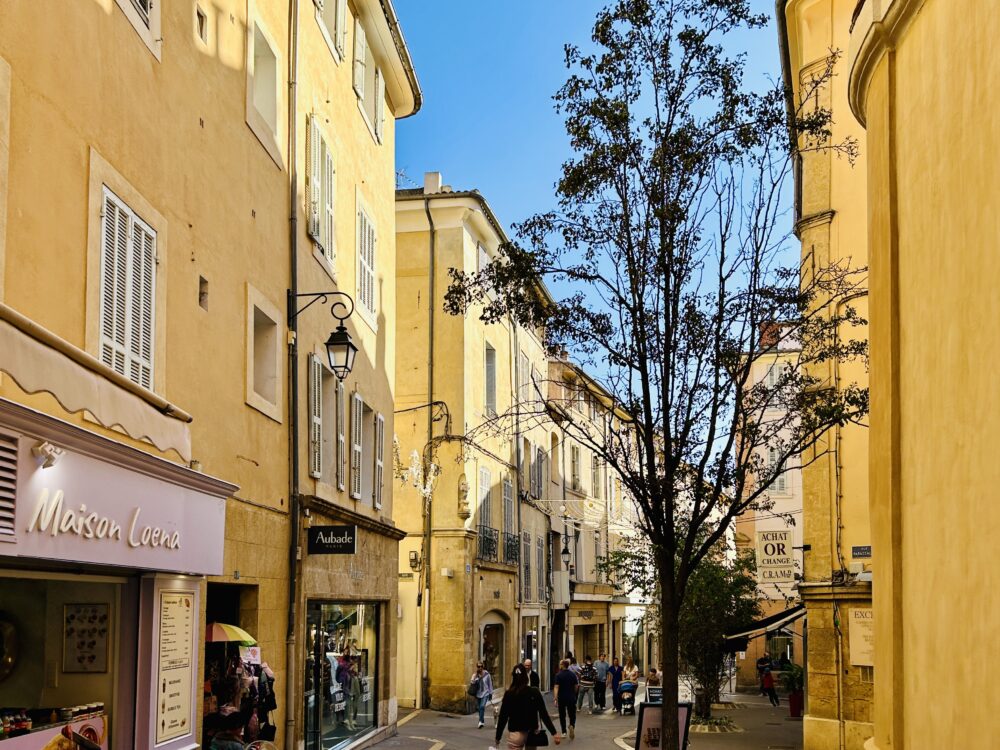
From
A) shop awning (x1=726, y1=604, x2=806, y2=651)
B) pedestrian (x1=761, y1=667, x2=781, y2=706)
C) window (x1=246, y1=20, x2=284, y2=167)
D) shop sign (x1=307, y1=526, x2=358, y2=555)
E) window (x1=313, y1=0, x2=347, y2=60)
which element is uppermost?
window (x1=313, y1=0, x2=347, y2=60)

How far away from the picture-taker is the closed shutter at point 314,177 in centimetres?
1639

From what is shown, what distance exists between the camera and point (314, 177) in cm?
1664

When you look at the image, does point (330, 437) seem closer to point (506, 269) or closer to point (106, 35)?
A: point (506, 269)

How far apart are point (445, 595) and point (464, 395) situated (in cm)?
480

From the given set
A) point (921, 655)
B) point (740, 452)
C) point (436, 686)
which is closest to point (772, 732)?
point (436, 686)

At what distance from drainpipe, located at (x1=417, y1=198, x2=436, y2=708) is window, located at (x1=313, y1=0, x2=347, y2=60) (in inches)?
464

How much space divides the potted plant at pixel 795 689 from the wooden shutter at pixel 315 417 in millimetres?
18273

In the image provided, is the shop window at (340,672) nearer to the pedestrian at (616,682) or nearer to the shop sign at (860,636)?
the shop sign at (860,636)

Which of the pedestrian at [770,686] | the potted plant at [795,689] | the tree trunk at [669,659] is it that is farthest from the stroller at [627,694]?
the tree trunk at [669,659]

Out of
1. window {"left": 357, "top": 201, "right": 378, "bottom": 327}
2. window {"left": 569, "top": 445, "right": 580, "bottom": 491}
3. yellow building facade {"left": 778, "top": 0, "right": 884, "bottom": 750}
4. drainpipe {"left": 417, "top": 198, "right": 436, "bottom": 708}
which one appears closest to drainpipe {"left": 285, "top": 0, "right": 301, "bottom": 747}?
window {"left": 357, "top": 201, "right": 378, "bottom": 327}

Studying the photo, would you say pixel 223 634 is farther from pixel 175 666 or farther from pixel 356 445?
pixel 356 445

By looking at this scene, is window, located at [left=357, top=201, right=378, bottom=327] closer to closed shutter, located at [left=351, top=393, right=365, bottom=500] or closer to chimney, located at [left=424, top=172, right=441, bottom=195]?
closed shutter, located at [left=351, top=393, right=365, bottom=500]

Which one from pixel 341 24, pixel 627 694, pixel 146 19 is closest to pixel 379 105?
pixel 341 24

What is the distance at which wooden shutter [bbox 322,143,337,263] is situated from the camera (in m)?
17.4
